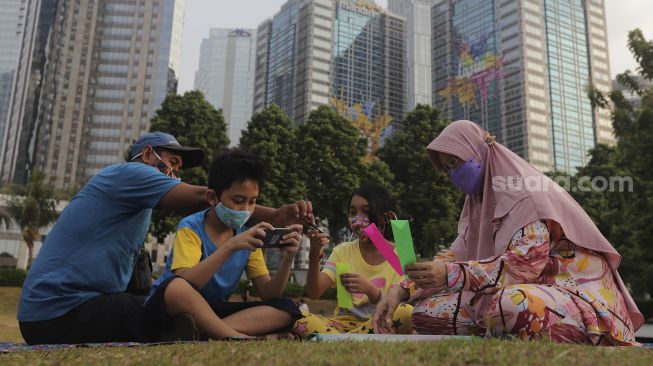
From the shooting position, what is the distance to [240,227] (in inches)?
127

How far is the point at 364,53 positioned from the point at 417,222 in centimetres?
4825

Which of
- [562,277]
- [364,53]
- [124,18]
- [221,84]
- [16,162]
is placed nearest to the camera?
[562,277]

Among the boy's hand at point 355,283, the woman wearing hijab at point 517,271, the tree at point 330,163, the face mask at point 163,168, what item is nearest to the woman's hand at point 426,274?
the woman wearing hijab at point 517,271

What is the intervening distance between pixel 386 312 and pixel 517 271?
2.76 feet

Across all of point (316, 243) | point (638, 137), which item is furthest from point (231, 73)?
point (316, 243)

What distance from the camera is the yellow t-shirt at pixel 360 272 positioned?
3.77m

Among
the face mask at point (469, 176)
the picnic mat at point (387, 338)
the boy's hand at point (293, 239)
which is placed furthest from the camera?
the face mask at point (469, 176)

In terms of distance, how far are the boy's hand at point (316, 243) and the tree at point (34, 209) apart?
27813 mm

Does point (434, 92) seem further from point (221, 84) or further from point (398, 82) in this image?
point (221, 84)

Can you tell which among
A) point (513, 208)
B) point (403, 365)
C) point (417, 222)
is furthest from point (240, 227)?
point (417, 222)

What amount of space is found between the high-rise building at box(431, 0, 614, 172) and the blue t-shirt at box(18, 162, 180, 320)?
66400 millimetres

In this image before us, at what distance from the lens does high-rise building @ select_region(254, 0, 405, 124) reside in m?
64.5

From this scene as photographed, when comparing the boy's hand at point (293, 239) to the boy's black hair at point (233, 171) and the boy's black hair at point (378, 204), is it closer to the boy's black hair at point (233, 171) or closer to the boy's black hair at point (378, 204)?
the boy's black hair at point (233, 171)

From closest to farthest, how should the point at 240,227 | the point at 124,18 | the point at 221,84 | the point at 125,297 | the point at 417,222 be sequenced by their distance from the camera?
the point at 125,297, the point at 240,227, the point at 417,222, the point at 124,18, the point at 221,84
